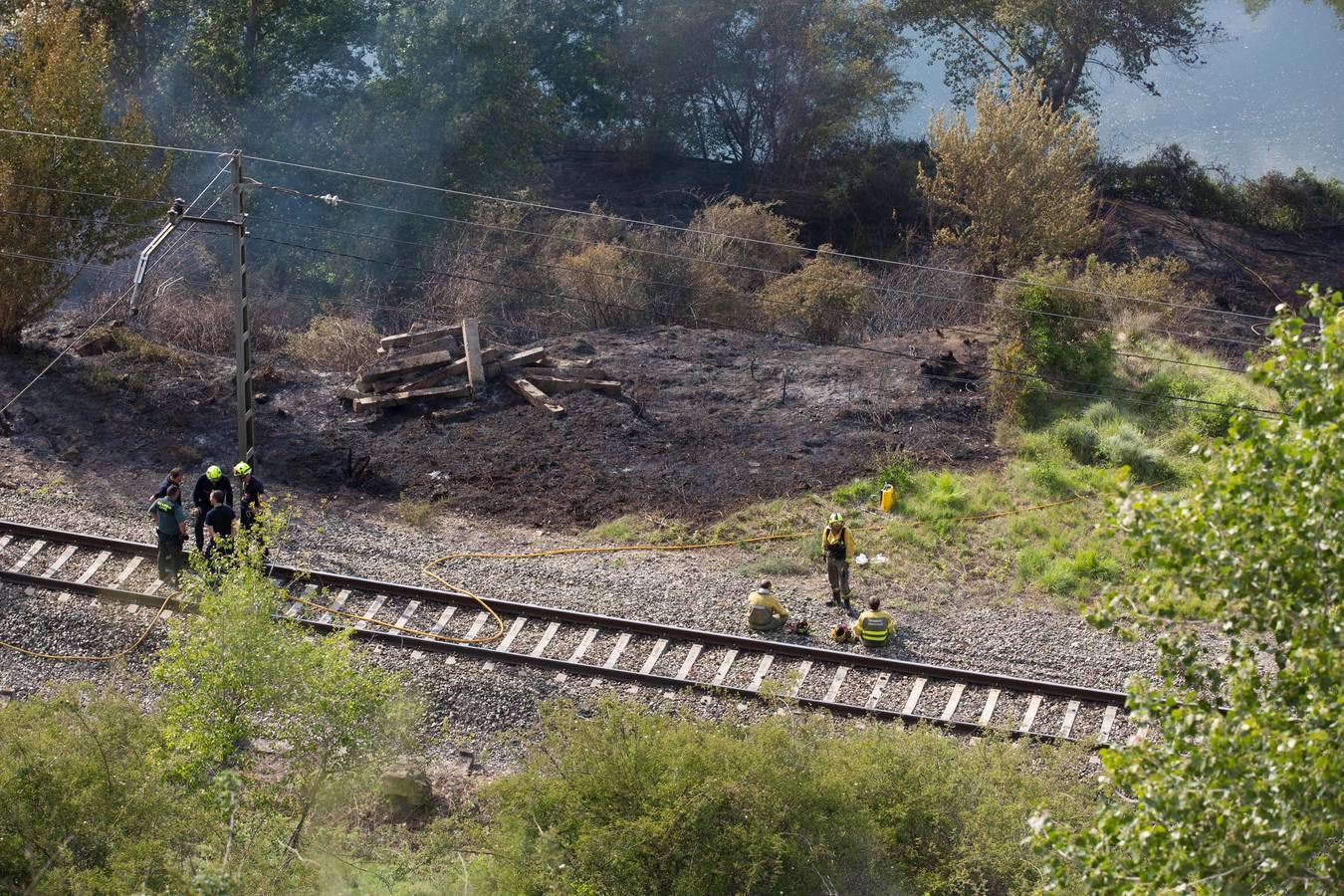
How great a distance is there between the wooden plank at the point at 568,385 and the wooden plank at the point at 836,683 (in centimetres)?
875

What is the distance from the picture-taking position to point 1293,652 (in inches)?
239

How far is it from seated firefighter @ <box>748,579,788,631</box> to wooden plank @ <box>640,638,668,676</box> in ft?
3.30

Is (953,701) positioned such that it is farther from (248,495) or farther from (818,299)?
(818,299)

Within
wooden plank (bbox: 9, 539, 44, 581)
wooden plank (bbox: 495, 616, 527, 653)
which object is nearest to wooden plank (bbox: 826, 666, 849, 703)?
wooden plank (bbox: 495, 616, 527, 653)

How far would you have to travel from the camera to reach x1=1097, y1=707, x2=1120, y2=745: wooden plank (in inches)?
484

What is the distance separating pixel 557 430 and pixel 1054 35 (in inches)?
1008

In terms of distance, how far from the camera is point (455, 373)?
21188mm

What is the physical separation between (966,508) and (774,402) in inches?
176

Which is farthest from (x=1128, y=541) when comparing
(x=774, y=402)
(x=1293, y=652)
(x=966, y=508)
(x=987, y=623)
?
(x=774, y=402)

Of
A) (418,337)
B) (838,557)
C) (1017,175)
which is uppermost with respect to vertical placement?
(1017,175)

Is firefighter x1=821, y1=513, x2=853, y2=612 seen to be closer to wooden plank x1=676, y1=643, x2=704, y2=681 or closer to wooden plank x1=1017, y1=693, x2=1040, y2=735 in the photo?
wooden plank x1=676, y1=643, x2=704, y2=681

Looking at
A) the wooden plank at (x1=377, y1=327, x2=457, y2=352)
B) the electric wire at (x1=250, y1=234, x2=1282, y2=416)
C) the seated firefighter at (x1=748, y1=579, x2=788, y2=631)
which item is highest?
the electric wire at (x1=250, y1=234, x2=1282, y2=416)

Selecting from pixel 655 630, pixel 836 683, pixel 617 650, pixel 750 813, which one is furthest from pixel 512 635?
pixel 750 813

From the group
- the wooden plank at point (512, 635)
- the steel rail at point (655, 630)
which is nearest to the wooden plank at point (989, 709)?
the steel rail at point (655, 630)
